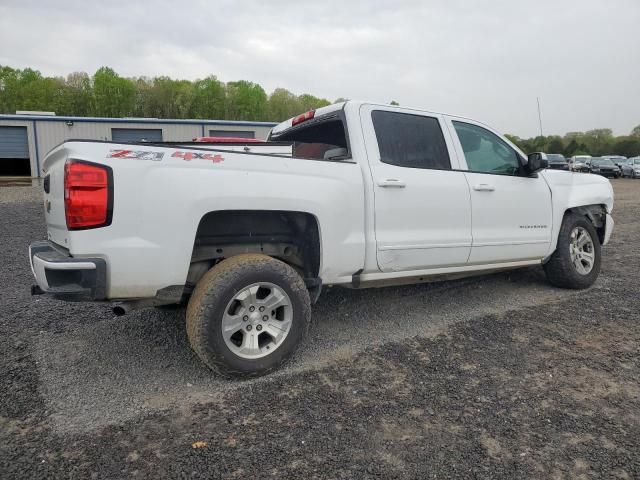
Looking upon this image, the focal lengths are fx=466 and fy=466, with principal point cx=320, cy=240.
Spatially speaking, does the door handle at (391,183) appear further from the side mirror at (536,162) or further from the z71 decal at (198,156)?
the side mirror at (536,162)

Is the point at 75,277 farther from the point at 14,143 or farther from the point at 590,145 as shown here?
the point at 590,145

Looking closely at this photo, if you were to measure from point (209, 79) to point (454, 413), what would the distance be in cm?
6832

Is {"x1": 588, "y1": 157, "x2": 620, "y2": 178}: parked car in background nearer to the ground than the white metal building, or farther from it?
nearer to the ground

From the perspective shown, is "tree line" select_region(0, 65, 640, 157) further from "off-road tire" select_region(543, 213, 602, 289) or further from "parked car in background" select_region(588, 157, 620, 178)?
"off-road tire" select_region(543, 213, 602, 289)

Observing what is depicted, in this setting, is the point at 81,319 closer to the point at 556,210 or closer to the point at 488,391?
the point at 488,391

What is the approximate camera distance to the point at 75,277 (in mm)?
2676

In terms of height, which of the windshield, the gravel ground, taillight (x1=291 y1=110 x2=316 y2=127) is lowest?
the gravel ground

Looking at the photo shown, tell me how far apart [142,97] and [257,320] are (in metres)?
66.1

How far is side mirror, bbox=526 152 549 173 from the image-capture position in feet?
15.3

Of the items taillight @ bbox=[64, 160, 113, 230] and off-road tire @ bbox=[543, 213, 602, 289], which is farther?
off-road tire @ bbox=[543, 213, 602, 289]

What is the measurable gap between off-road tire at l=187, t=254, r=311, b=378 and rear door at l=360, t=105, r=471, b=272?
84cm

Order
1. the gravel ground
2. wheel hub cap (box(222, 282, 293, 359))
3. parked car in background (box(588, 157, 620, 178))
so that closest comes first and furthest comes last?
the gravel ground < wheel hub cap (box(222, 282, 293, 359)) < parked car in background (box(588, 157, 620, 178))

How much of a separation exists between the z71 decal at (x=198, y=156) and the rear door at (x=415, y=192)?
4.09 ft

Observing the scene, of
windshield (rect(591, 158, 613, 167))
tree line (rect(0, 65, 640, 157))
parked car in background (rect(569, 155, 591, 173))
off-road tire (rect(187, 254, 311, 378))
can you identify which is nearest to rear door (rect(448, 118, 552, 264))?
off-road tire (rect(187, 254, 311, 378))
